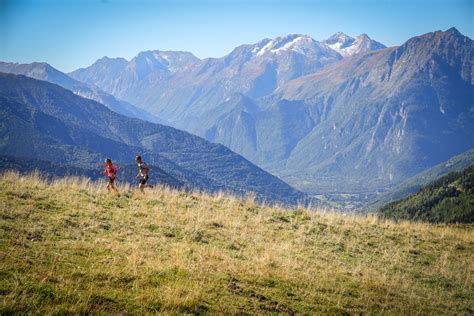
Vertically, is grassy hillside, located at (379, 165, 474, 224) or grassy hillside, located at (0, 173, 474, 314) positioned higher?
grassy hillside, located at (379, 165, 474, 224)

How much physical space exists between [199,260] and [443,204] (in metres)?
127

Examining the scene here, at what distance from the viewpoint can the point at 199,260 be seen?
1263 centimetres

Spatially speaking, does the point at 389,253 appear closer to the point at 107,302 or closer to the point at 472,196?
the point at 107,302

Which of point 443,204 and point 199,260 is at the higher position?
point 443,204

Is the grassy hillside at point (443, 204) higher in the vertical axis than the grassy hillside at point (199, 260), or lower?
higher

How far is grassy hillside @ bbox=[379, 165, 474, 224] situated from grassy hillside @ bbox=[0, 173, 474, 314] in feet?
304

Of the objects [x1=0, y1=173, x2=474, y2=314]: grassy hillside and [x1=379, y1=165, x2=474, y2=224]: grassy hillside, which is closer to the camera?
[x1=0, y1=173, x2=474, y2=314]: grassy hillside

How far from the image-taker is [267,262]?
44.4ft

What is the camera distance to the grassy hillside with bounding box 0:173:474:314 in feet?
30.4

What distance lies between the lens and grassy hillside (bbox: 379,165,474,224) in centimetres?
10908

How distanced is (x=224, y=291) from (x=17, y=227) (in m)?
7.20

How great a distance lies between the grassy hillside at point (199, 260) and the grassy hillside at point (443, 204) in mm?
92811

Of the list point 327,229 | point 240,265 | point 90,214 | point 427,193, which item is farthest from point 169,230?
point 427,193

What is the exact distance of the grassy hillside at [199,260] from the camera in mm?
9258
